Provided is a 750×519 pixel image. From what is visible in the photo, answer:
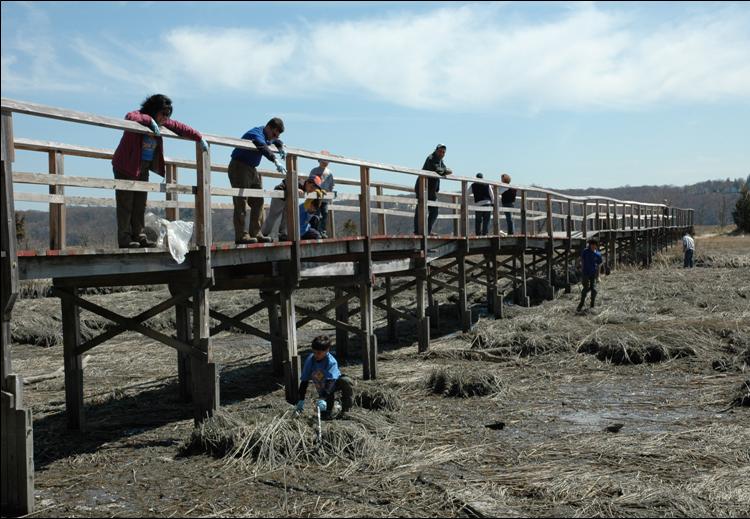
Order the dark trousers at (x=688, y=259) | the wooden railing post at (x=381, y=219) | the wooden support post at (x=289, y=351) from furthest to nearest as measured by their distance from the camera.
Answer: the dark trousers at (x=688, y=259), the wooden railing post at (x=381, y=219), the wooden support post at (x=289, y=351)

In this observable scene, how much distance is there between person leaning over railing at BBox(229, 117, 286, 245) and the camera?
9.31 m

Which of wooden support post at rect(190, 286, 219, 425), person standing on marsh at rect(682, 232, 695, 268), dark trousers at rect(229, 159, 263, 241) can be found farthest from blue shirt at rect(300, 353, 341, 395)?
person standing on marsh at rect(682, 232, 695, 268)

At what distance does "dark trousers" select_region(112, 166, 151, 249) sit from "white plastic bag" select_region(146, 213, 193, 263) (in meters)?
0.11

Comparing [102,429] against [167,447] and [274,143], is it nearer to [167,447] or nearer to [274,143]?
[167,447]

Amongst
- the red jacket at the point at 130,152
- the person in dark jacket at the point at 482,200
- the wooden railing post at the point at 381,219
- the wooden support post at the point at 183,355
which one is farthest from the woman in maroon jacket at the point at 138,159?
the person in dark jacket at the point at 482,200

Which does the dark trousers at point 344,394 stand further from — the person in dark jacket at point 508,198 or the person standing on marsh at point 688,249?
the person standing on marsh at point 688,249

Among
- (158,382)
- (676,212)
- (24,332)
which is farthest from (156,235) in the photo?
(676,212)

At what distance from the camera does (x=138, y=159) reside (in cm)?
779

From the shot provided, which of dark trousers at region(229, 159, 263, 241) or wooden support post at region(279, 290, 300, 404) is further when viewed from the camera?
wooden support post at region(279, 290, 300, 404)

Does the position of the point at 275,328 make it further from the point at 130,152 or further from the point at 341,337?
the point at 130,152

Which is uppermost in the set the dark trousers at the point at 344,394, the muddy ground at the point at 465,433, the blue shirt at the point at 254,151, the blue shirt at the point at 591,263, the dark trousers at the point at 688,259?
the blue shirt at the point at 254,151

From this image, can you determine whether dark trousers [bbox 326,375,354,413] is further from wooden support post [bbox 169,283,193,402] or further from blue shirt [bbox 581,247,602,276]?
blue shirt [bbox 581,247,602,276]

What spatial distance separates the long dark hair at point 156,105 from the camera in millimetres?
7809

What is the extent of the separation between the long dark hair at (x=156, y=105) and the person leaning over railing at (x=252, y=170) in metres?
1.57
